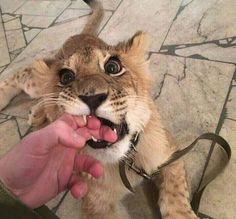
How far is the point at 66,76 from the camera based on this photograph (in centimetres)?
126

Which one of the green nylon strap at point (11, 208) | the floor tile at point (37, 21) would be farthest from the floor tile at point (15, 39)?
the green nylon strap at point (11, 208)

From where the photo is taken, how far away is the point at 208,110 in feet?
6.12

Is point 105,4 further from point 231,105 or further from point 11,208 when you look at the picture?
point 11,208

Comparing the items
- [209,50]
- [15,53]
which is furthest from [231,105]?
[15,53]

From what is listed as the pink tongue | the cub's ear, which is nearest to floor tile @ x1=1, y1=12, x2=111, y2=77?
the cub's ear

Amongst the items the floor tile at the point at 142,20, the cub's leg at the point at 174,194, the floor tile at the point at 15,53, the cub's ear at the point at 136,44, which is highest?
the cub's ear at the point at 136,44

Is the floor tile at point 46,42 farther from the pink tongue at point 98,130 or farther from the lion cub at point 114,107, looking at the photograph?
the pink tongue at point 98,130

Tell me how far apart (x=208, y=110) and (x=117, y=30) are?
949 millimetres

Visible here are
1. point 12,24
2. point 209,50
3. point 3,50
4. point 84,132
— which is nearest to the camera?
point 84,132

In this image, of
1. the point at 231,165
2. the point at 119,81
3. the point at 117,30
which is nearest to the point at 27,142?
the point at 119,81

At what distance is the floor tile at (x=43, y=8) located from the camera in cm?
296

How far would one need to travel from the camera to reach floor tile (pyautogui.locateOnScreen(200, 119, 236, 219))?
1475 millimetres

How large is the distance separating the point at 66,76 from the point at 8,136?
0.91m

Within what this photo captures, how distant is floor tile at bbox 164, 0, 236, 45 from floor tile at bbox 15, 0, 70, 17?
3.03ft
